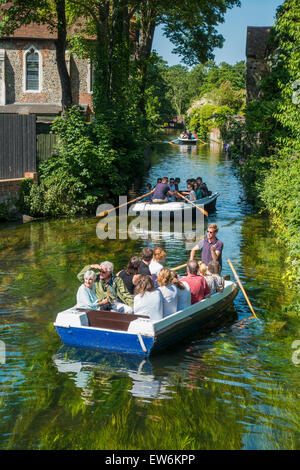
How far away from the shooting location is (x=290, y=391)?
8.58m

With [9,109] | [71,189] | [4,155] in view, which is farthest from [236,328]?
[9,109]

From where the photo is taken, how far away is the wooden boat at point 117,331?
9508mm

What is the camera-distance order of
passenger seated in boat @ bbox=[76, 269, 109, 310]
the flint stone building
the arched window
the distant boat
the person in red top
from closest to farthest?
passenger seated in boat @ bbox=[76, 269, 109, 310] < the person in red top < the flint stone building < the arched window < the distant boat

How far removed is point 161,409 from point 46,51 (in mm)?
35778

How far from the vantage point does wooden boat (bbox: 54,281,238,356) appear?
951cm

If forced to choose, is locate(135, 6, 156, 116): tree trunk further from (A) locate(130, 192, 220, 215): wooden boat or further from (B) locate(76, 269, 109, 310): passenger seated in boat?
(B) locate(76, 269, 109, 310): passenger seated in boat

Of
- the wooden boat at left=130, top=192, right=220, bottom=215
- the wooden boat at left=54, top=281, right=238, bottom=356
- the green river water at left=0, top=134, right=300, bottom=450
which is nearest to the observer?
the green river water at left=0, top=134, right=300, bottom=450

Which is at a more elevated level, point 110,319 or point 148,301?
point 148,301

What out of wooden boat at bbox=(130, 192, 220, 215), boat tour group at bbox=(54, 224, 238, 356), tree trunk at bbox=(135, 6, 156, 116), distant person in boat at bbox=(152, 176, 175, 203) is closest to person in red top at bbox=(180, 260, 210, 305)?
boat tour group at bbox=(54, 224, 238, 356)

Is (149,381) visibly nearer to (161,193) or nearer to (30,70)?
(161,193)

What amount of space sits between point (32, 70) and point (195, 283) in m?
32.5

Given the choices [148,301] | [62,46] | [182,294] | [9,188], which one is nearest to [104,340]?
[148,301]

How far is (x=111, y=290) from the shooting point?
1072 cm

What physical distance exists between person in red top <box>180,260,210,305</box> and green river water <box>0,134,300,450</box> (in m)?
0.70
